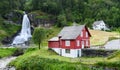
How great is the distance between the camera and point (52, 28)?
116m

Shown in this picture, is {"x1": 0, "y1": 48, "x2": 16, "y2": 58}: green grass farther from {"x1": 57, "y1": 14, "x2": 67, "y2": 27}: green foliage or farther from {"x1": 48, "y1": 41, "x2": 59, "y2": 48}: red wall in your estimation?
{"x1": 57, "y1": 14, "x2": 67, "y2": 27}: green foliage

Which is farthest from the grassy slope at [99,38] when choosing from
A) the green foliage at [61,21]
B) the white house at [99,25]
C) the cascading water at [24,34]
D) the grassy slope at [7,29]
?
the white house at [99,25]

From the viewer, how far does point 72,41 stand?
5928 cm

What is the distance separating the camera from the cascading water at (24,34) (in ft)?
336

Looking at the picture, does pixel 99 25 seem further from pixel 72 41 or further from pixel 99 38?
pixel 72 41

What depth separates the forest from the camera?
415ft

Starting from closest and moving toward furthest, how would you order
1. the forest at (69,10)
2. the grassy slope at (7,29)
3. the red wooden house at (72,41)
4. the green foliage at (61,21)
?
the red wooden house at (72,41) → the grassy slope at (7,29) → the green foliage at (61,21) → the forest at (69,10)

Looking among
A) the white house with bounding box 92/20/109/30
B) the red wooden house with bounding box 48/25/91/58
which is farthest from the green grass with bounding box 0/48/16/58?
the white house with bounding box 92/20/109/30

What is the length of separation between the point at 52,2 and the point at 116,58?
86.7 m

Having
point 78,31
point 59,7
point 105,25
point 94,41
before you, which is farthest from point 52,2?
point 78,31

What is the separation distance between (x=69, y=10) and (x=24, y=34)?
33.7 meters

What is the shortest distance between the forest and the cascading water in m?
10.8

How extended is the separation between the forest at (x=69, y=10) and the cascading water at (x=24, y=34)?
1082 cm

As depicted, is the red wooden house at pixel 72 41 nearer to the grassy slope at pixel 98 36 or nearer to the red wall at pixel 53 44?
the red wall at pixel 53 44
